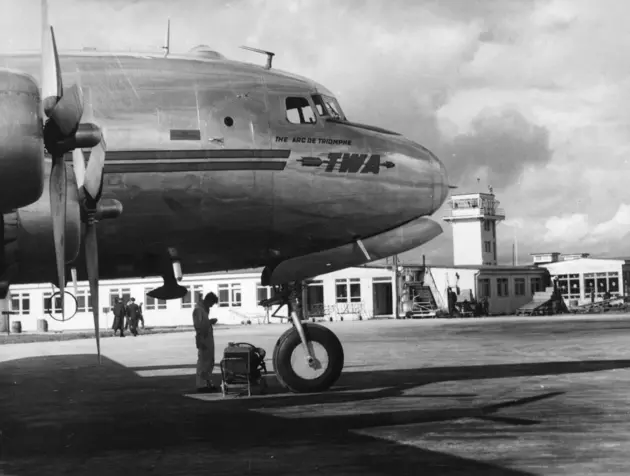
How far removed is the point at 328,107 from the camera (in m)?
18.6

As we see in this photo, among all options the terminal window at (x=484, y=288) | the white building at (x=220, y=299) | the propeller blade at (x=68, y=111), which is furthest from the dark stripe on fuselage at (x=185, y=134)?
the terminal window at (x=484, y=288)

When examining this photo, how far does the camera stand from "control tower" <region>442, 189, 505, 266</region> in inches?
Answer: 5482

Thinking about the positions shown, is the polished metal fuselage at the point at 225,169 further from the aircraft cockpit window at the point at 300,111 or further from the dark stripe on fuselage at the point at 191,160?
the aircraft cockpit window at the point at 300,111

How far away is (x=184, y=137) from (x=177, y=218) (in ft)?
4.86

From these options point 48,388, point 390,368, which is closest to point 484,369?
point 390,368

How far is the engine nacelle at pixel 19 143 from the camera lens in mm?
8070

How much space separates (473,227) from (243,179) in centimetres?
12520

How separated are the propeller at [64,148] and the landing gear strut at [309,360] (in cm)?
539

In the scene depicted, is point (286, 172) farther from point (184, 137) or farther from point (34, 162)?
point (34, 162)

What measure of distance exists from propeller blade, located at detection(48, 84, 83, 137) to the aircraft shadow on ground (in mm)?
3988

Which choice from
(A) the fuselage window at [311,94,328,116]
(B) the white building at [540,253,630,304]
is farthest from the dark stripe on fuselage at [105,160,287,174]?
(B) the white building at [540,253,630,304]

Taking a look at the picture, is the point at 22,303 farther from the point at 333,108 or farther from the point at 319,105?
the point at 319,105

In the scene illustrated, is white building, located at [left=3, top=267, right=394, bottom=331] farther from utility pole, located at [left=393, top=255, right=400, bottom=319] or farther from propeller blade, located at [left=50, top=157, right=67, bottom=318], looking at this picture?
propeller blade, located at [left=50, top=157, right=67, bottom=318]

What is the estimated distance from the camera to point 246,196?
56.3 ft
